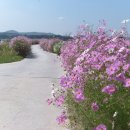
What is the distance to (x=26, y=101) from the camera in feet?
30.7

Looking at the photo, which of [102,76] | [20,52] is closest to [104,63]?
[102,76]

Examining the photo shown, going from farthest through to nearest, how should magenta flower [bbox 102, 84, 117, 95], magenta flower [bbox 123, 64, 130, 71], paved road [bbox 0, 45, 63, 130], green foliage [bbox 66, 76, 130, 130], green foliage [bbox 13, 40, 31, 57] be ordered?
green foliage [bbox 13, 40, 31, 57]
paved road [bbox 0, 45, 63, 130]
green foliage [bbox 66, 76, 130, 130]
magenta flower [bbox 123, 64, 130, 71]
magenta flower [bbox 102, 84, 117, 95]

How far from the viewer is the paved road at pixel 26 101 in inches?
291

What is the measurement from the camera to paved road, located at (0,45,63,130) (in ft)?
24.2

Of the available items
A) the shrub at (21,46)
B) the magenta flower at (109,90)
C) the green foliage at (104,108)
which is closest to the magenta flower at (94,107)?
the green foliage at (104,108)

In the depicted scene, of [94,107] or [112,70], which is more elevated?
[112,70]

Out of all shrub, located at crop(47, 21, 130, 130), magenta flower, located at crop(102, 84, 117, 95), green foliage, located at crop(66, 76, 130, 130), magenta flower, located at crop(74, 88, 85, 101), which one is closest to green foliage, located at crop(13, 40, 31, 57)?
shrub, located at crop(47, 21, 130, 130)

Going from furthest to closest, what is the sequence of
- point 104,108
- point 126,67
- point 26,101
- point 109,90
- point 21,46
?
point 21,46
point 26,101
point 104,108
point 126,67
point 109,90

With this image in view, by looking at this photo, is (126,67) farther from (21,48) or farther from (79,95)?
(21,48)

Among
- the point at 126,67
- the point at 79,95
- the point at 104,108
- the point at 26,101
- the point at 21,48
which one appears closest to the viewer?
the point at 126,67

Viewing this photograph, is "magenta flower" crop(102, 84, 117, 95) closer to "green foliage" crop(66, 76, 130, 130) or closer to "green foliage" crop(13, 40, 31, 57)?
"green foliage" crop(66, 76, 130, 130)

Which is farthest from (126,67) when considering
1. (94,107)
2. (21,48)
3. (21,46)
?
(21,46)

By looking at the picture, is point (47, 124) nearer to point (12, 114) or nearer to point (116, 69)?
point (12, 114)

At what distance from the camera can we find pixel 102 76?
538cm
